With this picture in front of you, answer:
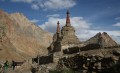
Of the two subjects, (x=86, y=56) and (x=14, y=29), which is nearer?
(x=86, y=56)

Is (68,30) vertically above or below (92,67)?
above

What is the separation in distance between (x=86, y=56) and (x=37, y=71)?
7048 mm

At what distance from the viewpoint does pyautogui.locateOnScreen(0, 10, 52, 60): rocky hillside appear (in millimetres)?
110500

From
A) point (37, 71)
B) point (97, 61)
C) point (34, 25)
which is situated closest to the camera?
point (97, 61)

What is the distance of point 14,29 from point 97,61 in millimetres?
111961

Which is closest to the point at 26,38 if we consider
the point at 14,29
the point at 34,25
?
the point at 14,29

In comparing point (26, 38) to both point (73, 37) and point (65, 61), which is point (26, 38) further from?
point (65, 61)

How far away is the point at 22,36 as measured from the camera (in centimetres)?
12588

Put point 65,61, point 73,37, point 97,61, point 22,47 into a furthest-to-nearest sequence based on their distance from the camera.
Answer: point 22,47, point 73,37, point 65,61, point 97,61

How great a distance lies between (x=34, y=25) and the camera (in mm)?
145750

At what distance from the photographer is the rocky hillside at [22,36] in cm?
11050

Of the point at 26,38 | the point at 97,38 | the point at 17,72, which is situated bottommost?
the point at 17,72

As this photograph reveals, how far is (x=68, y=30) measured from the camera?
4134 centimetres

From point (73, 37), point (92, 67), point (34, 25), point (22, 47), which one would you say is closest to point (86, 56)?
point (92, 67)
